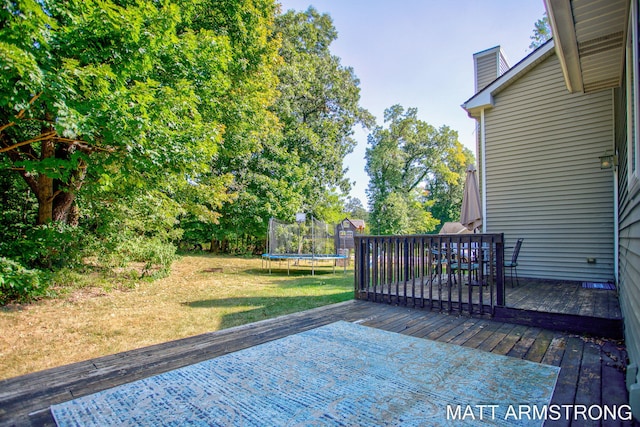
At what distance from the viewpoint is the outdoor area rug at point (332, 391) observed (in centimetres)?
171

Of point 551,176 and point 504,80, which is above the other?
point 504,80

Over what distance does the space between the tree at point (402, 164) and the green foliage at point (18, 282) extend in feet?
67.7

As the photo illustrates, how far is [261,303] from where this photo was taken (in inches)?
234

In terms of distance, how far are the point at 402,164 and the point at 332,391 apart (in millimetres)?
23494

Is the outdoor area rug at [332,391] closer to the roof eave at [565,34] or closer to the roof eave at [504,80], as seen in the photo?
the roof eave at [565,34]

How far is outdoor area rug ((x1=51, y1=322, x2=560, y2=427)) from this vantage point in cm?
171

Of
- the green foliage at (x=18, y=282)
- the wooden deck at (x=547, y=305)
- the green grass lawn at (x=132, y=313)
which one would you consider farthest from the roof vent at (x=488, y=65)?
the green foliage at (x=18, y=282)

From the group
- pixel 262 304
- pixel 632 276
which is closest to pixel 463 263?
pixel 632 276

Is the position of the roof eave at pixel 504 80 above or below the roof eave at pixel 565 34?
above

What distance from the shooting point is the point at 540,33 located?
14.8m

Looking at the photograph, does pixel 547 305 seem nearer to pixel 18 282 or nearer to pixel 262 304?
pixel 262 304

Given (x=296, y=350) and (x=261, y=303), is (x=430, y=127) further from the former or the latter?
(x=296, y=350)

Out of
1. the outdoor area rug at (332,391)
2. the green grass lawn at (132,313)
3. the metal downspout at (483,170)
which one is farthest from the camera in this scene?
the metal downspout at (483,170)

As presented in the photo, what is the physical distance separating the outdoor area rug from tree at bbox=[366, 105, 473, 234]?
21.3 meters
